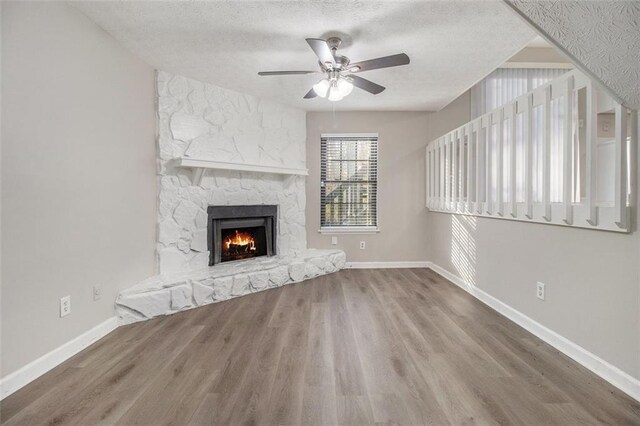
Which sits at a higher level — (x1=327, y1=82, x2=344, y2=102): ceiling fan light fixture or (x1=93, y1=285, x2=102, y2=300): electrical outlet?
(x1=327, y1=82, x2=344, y2=102): ceiling fan light fixture

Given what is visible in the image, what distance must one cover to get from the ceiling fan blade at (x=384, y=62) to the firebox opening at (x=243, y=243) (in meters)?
2.50

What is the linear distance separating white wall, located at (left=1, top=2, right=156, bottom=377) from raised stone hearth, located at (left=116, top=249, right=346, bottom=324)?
0.57 ft

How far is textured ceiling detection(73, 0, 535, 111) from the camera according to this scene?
89.4 inches

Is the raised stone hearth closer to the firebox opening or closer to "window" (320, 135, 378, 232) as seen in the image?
the firebox opening

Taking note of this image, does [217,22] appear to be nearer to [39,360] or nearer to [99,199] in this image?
[99,199]

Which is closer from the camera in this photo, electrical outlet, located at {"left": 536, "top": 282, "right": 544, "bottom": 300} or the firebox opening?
electrical outlet, located at {"left": 536, "top": 282, "right": 544, "bottom": 300}

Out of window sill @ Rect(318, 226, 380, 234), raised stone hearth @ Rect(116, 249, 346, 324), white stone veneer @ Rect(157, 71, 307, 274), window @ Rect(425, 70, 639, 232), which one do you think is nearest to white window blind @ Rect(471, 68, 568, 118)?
window @ Rect(425, 70, 639, 232)

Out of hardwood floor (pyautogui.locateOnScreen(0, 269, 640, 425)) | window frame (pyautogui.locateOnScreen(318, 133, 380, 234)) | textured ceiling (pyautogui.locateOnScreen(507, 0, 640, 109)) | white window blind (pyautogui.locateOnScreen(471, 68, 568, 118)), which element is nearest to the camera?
textured ceiling (pyautogui.locateOnScreen(507, 0, 640, 109))

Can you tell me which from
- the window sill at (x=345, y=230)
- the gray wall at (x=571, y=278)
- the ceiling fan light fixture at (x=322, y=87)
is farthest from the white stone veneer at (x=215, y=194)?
the gray wall at (x=571, y=278)

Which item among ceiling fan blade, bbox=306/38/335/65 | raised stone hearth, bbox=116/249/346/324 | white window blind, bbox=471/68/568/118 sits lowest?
raised stone hearth, bbox=116/249/346/324

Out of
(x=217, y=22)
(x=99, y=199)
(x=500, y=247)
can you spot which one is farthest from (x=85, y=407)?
(x=500, y=247)

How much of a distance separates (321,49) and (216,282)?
8.09ft

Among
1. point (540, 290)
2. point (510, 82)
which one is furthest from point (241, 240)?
point (510, 82)

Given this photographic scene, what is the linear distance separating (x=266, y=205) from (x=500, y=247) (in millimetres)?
2863
